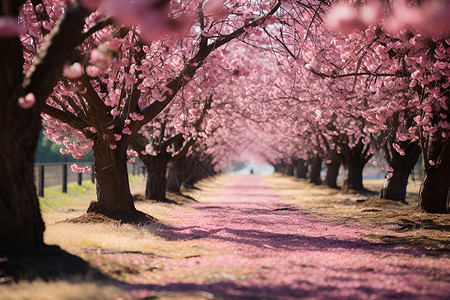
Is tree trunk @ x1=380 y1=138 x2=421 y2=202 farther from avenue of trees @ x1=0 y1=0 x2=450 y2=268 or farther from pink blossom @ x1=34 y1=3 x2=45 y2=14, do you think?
pink blossom @ x1=34 y1=3 x2=45 y2=14

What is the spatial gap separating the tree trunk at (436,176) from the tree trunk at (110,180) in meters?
8.13

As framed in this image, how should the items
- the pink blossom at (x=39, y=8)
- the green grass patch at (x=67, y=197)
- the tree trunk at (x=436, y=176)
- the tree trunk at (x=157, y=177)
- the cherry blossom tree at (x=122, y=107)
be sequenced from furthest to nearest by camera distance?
the tree trunk at (x=157, y=177) < the green grass patch at (x=67, y=197) < the tree trunk at (x=436, y=176) < the cherry blossom tree at (x=122, y=107) < the pink blossom at (x=39, y=8)

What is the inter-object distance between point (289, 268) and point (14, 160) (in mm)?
3859

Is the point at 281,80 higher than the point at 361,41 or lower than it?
higher

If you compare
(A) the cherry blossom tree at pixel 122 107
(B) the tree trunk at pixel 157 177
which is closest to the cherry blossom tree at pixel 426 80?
(A) the cherry blossom tree at pixel 122 107

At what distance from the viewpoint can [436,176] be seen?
11844 mm

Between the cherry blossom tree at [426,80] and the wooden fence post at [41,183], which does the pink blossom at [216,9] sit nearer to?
the cherry blossom tree at [426,80]

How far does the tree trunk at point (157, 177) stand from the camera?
18.4 metres

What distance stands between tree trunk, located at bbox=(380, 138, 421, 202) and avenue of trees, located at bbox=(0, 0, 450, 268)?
0.05 metres

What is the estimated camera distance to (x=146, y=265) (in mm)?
6227

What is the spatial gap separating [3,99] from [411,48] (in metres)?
9.09

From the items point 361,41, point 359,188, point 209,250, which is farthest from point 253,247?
point 359,188

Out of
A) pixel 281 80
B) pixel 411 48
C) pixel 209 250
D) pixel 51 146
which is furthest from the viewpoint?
pixel 51 146

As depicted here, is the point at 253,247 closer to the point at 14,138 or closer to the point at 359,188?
the point at 14,138
